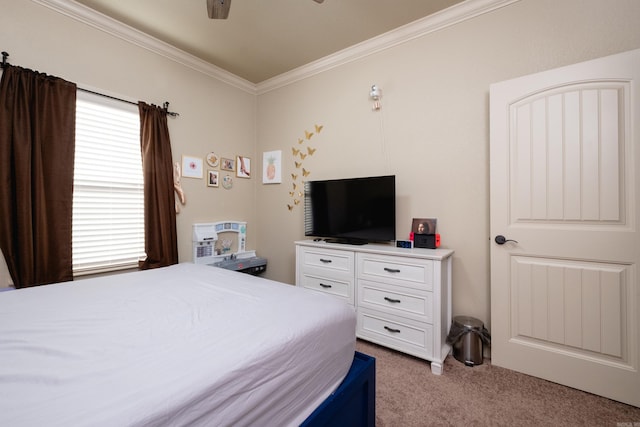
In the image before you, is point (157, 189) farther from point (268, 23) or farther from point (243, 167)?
point (268, 23)

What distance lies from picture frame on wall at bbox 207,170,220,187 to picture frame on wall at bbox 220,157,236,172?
0.12m

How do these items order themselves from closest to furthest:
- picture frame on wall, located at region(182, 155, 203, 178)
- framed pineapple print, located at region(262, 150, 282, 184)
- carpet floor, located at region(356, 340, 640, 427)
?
carpet floor, located at region(356, 340, 640, 427), picture frame on wall, located at region(182, 155, 203, 178), framed pineapple print, located at region(262, 150, 282, 184)

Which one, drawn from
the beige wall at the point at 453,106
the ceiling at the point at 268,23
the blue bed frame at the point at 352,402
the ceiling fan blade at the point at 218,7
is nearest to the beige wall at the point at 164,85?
the ceiling at the point at 268,23

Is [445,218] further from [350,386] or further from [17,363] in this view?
[17,363]

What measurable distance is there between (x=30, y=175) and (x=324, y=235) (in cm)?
241

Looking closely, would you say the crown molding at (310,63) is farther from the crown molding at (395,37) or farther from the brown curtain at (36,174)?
the brown curtain at (36,174)

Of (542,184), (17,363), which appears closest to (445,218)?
(542,184)

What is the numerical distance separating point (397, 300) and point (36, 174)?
2.89m

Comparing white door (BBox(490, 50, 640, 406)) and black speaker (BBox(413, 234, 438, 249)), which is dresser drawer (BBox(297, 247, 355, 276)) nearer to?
black speaker (BBox(413, 234, 438, 249))

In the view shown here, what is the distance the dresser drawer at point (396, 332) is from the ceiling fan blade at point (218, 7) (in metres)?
2.32

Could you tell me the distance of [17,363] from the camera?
2.59ft

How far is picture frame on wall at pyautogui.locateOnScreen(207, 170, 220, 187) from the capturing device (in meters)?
3.22

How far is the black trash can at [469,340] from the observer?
6.68ft

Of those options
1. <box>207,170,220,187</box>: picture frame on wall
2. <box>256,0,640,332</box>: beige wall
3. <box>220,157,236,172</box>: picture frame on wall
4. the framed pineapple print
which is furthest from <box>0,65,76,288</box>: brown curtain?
<box>256,0,640,332</box>: beige wall
